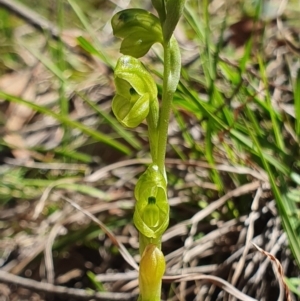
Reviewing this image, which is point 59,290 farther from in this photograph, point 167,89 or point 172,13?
point 172,13

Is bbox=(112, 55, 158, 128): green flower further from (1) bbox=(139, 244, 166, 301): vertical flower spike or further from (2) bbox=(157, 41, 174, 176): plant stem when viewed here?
(1) bbox=(139, 244, 166, 301): vertical flower spike

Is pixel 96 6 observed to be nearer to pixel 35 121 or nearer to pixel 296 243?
pixel 35 121

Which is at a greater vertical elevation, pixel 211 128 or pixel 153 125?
pixel 211 128

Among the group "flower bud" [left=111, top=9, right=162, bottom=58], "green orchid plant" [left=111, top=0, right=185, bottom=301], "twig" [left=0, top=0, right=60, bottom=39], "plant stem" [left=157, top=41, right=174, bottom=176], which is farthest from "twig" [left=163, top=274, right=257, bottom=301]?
"twig" [left=0, top=0, right=60, bottom=39]

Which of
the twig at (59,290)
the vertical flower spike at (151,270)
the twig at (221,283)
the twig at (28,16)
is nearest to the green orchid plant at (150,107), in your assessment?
the vertical flower spike at (151,270)

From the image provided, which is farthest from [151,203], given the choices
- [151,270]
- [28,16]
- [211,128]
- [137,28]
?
[28,16]

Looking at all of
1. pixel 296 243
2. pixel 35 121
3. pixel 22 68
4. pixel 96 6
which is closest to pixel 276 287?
pixel 296 243
